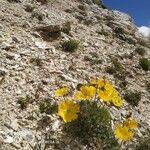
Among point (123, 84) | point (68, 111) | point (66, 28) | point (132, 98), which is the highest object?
point (68, 111)

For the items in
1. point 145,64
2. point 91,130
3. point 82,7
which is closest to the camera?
point 91,130

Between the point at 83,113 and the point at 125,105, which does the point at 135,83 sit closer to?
the point at 125,105

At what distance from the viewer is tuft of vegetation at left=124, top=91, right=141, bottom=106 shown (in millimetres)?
14487

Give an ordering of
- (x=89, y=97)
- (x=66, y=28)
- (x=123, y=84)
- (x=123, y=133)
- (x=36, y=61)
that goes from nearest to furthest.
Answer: (x=123, y=133), (x=89, y=97), (x=36, y=61), (x=123, y=84), (x=66, y=28)

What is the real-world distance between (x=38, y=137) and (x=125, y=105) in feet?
14.7

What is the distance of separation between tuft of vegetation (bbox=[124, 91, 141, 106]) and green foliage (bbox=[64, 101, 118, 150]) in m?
3.41

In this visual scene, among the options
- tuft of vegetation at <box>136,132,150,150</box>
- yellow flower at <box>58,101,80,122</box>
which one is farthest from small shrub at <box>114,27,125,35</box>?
yellow flower at <box>58,101,80,122</box>

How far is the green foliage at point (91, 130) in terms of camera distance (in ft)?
35.9

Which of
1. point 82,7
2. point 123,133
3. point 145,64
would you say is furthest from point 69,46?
point 82,7

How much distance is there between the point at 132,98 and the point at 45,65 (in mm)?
3402

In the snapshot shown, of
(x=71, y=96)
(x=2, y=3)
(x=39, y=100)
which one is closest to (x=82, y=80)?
(x=71, y=96)

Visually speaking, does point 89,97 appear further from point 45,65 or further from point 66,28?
point 66,28

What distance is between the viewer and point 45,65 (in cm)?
1476

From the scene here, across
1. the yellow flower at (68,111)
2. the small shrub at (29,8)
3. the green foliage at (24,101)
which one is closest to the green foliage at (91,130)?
the yellow flower at (68,111)
